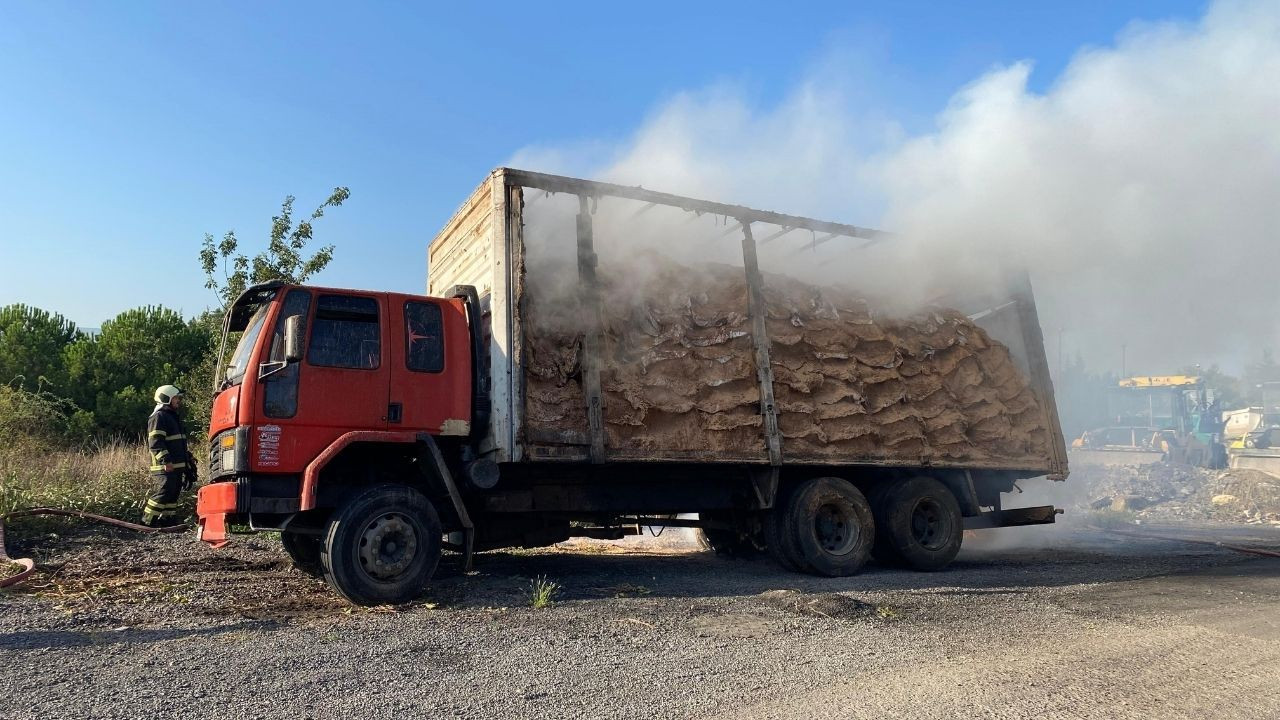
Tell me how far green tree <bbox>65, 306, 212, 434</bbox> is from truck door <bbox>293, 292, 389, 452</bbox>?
14.4m

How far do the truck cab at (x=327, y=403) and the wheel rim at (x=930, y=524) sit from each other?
4.95 m

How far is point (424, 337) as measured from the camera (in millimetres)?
6699

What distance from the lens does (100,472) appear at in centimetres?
1118

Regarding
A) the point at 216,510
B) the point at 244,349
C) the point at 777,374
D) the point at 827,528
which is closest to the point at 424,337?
the point at 244,349

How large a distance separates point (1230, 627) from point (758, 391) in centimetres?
391

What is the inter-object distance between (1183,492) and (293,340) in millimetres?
23435

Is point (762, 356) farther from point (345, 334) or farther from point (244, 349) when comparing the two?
point (244, 349)

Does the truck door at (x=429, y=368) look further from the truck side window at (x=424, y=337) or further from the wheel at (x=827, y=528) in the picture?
the wheel at (x=827, y=528)

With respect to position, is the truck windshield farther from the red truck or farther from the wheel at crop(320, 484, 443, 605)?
the wheel at crop(320, 484, 443, 605)

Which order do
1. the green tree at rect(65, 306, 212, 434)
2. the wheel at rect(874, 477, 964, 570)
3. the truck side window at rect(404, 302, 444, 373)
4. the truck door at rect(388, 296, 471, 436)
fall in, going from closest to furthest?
the truck door at rect(388, 296, 471, 436), the truck side window at rect(404, 302, 444, 373), the wheel at rect(874, 477, 964, 570), the green tree at rect(65, 306, 212, 434)

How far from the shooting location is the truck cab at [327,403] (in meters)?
5.91

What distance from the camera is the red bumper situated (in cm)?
584

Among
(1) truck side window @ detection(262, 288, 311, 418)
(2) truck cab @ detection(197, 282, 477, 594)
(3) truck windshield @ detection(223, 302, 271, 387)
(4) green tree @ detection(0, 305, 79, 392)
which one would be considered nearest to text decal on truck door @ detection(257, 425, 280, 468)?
(2) truck cab @ detection(197, 282, 477, 594)

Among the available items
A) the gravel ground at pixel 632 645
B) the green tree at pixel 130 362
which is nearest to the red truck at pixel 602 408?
the gravel ground at pixel 632 645
